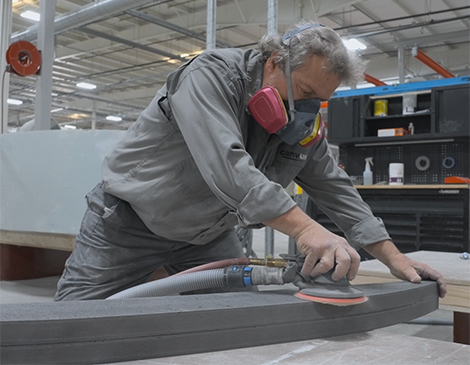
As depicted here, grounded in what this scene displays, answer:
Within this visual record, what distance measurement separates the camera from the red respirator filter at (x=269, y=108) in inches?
47.9

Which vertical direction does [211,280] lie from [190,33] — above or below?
below

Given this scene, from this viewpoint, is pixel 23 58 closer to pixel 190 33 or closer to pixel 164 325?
pixel 164 325

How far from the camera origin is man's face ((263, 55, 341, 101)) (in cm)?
125

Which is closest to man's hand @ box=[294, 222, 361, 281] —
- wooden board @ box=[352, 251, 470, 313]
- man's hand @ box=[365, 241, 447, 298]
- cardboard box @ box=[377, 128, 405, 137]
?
man's hand @ box=[365, 241, 447, 298]

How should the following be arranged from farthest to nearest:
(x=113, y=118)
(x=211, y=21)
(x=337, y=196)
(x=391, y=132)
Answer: (x=113, y=118), (x=391, y=132), (x=211, y=21), (x=337, y=196)

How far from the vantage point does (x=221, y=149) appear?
1.03m

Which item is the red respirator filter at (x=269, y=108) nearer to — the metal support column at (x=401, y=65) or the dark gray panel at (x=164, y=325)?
the dark gray panel at (x=164, y=325)

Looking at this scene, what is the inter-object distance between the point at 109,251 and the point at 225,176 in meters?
0.62

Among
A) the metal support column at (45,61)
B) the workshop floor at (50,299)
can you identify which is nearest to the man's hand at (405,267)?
the workshop floor at (50,299)

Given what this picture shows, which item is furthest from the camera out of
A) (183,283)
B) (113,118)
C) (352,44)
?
(113,118)

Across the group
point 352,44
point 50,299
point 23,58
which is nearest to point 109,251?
point 50,299

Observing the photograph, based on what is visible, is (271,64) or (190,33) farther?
(190,33)

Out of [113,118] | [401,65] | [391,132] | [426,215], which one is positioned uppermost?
[113,118]

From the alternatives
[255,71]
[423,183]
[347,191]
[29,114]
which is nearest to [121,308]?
[255,71]
